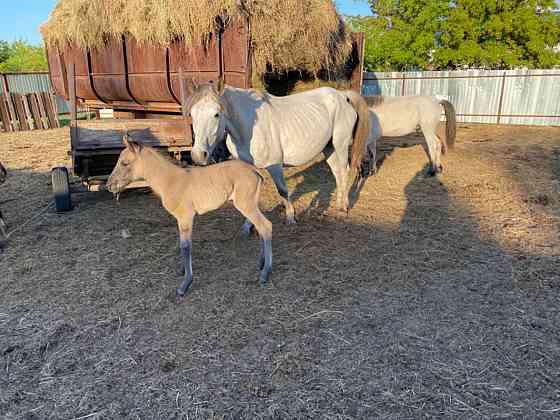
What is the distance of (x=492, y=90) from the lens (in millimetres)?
15711

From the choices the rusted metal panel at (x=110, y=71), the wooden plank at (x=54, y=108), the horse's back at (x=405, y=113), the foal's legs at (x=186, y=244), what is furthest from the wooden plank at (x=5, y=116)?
the foal's legs at (x=186, y=244)

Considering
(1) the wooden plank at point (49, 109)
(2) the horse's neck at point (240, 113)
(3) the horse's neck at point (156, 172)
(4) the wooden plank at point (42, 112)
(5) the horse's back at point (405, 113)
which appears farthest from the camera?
(1) the wooden plank at point (49, 109)

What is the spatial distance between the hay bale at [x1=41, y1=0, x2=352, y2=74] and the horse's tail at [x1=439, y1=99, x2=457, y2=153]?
249 centimetres

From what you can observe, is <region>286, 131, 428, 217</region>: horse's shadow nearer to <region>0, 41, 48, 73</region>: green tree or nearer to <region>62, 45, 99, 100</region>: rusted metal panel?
<region>62, 45, 99, 100</region>: rusted metal panel

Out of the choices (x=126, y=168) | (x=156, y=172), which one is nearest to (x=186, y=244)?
(x=156, y=172)

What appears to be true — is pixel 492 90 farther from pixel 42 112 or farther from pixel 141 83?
pixel 42 112

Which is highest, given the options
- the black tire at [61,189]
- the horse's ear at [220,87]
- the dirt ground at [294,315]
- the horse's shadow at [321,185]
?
the horse's ear at [220,87]

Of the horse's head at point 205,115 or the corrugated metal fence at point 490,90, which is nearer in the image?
the horse's head at point 205,115

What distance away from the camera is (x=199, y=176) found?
137 inches

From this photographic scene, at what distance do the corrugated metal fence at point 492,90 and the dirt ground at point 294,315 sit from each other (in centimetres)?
1149

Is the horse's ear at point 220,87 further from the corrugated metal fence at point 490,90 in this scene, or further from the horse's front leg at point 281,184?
the corrugated metal fence at point 490,90

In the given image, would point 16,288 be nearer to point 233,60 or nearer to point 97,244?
point 97,244

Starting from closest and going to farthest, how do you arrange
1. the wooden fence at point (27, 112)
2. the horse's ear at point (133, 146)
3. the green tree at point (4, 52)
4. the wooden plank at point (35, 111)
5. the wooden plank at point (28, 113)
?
the horse's ear at point (133, 146) → the wooden fence at point (27, 112) → the wooden plank at point (28, 113) → the wooden plank at point (35, 111) → the green tree at point (4, 52)

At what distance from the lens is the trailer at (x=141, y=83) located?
5379mm
